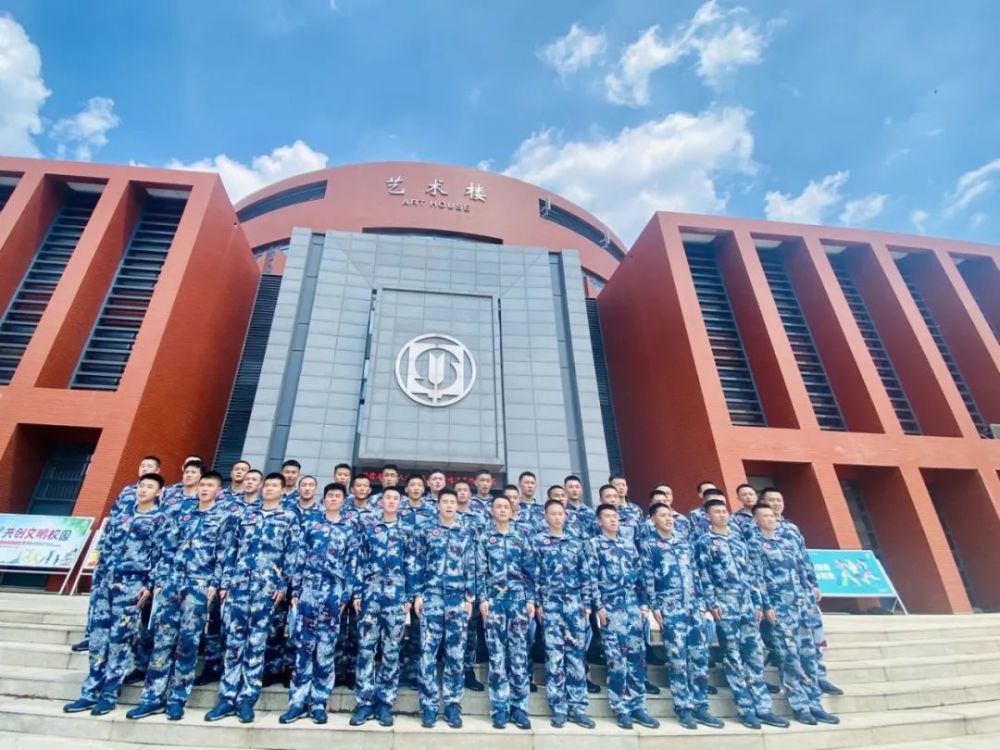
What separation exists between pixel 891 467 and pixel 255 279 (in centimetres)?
1815

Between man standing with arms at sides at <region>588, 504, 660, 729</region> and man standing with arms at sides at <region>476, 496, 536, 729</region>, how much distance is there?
2.03ft

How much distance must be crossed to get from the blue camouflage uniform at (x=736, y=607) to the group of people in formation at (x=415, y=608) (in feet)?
0.05

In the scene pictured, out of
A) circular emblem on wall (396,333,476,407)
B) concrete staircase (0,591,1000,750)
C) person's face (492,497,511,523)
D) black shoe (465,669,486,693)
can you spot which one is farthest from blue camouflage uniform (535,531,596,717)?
circular emblem on wall (396,333,476,407)

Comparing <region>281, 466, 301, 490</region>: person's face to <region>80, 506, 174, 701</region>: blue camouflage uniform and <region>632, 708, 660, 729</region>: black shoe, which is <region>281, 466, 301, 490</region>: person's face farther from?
<region>632, 708, 660, 729</region>: black shoe

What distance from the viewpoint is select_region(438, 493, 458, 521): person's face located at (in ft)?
13.4

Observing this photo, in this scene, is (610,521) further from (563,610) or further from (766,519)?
(766,519)

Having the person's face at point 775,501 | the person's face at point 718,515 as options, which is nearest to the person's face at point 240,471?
the person's face at point 718,515

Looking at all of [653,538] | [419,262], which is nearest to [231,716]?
[653,538]

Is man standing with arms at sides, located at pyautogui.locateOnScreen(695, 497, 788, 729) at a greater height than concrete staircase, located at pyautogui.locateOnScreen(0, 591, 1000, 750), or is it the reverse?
man standing with arms at sides, located at pyautogui.locateOnScreen(695, 497, 788, 729)

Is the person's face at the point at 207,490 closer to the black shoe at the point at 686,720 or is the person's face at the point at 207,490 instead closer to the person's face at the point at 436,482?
the person's face at the point at 436,482

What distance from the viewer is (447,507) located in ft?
13.4

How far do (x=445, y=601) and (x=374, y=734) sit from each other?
99 centimetres

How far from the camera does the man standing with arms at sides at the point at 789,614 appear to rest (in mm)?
4035

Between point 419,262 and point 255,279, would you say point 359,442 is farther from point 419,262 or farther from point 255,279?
point 255,279
